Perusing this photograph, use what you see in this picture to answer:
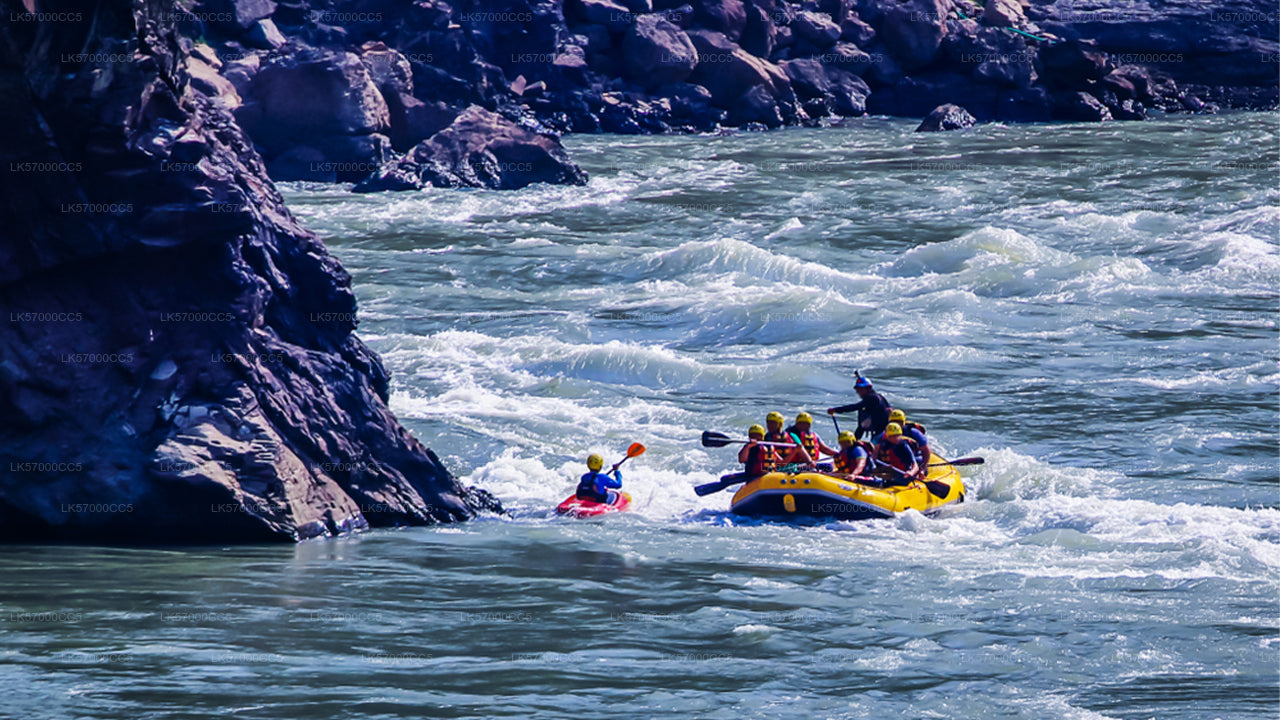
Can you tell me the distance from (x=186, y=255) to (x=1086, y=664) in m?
7.35

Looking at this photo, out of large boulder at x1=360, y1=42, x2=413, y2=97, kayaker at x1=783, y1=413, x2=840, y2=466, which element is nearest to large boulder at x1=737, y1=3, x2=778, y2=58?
large boulder at x1=360, y1=42, x2=413, y2=97

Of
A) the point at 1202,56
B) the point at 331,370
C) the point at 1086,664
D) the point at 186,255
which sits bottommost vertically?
the point at 1086,664

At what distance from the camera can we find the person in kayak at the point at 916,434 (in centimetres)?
1552

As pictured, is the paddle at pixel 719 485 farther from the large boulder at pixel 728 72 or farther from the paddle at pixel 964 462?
the large boulder at pixel 728 72

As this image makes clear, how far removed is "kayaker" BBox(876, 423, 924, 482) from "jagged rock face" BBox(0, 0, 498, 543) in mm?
6038

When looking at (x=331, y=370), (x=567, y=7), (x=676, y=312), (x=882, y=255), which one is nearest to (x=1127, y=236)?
(x=882, y=255)

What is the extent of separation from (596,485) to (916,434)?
3.53 metres

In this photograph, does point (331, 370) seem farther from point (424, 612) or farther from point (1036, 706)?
point (1036, 706)

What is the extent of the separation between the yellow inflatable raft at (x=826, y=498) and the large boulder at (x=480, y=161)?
23782 millimetres

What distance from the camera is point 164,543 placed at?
11.5 metres

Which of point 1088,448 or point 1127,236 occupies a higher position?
point 1127,236

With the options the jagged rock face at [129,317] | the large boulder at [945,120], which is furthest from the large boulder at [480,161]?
the jagged rock face at [129,317]

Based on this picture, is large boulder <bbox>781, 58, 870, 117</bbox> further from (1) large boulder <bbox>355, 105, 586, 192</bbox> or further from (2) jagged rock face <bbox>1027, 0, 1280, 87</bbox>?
(1) large boulder <bbox>355, 105, 586, 192</bbox>

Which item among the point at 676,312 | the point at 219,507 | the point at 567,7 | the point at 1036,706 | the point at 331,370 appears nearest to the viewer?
the point at 1036,706
